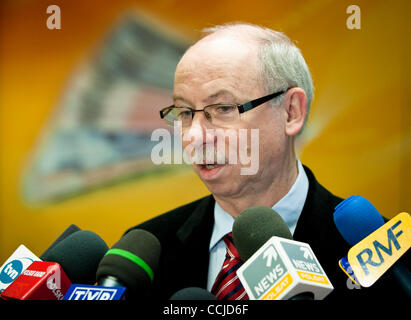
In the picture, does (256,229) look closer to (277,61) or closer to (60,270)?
(60,270)

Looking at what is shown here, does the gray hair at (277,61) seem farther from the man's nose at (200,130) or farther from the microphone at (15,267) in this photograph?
the microphone at (15,267)

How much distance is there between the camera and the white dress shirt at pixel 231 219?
157 cm

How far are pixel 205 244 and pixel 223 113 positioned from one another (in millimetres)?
460

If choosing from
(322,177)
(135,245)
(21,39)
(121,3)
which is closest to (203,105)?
(135,245)

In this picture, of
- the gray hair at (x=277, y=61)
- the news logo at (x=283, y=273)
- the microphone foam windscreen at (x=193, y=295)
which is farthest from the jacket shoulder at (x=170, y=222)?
the news logo at (x=283, y=273)

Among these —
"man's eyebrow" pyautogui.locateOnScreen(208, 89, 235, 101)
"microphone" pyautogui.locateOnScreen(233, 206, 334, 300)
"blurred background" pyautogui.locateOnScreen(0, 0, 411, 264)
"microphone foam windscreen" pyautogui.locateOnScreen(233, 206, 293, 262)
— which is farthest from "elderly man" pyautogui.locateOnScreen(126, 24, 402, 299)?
"blurred background" pyautogui.locateOnScreen(0, 0, 411, 264)

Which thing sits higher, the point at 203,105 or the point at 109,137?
the point at 203,105

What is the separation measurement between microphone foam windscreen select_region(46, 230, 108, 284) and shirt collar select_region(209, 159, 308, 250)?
1.53ft

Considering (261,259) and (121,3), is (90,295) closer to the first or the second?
(261,259)

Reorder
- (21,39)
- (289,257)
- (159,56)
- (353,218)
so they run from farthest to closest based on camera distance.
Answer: (21,39) → (159,56) → (353,218) → (289,257)

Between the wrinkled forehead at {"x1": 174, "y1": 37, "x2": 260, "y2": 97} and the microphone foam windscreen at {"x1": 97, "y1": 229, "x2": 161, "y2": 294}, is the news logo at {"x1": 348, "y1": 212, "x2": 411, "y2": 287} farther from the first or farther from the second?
the wrinkled forehead at {"x1": 174, "y1": 37, "x2": 260, "y2": 97}

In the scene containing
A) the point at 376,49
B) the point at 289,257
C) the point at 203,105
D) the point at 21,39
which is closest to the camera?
the point at 289,257

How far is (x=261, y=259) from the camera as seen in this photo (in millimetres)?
917

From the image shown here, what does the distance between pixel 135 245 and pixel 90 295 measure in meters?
0.19
